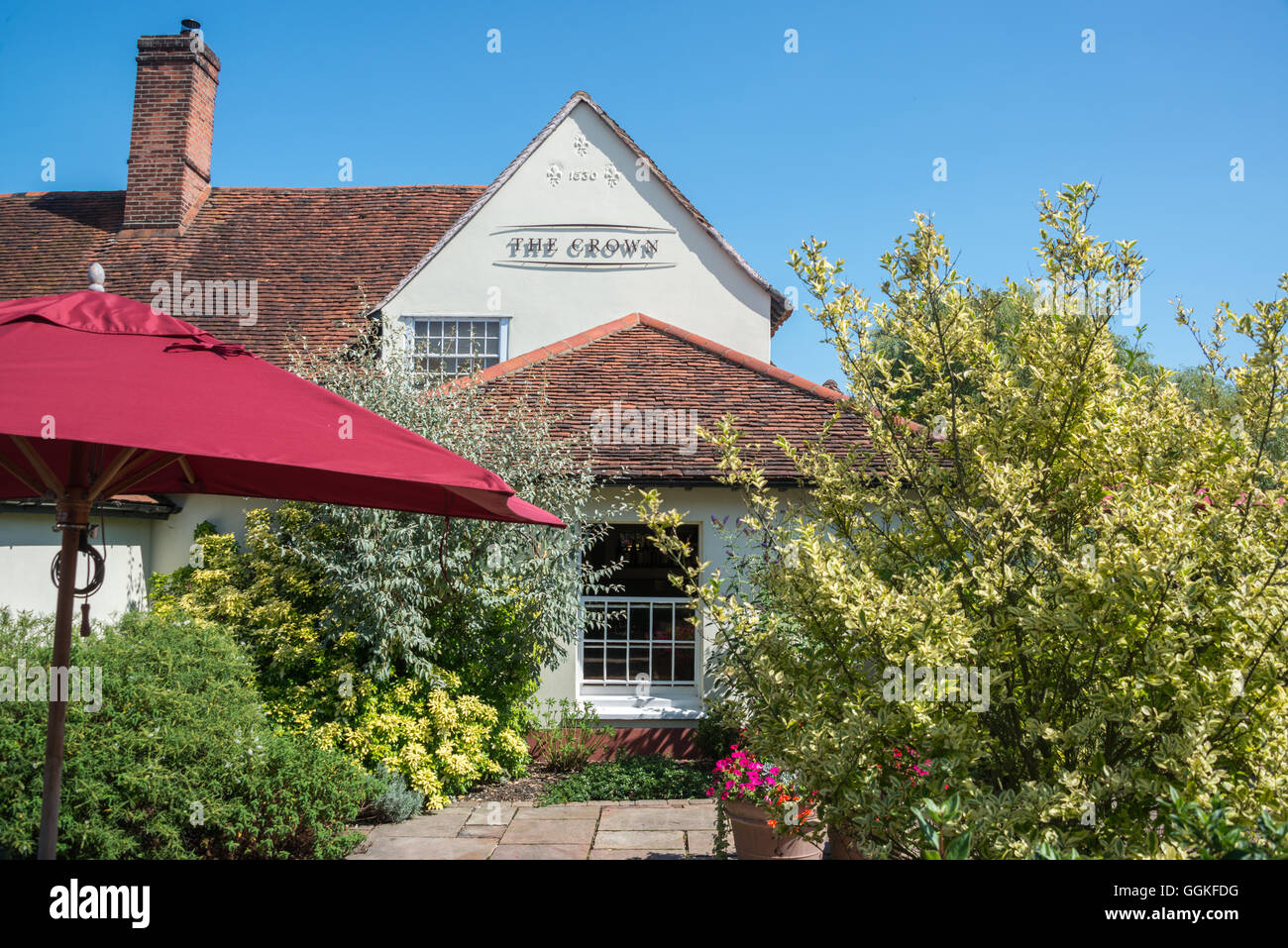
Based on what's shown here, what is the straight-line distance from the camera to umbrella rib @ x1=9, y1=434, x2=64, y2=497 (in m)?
3.62

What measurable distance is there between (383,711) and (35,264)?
12237mm

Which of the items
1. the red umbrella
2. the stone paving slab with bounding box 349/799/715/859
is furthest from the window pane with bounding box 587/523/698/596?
the red umbrella

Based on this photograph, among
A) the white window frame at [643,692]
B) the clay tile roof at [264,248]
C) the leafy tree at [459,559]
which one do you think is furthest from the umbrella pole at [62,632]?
the clay tile roof at [264,248]

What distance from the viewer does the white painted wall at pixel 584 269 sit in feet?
45.9

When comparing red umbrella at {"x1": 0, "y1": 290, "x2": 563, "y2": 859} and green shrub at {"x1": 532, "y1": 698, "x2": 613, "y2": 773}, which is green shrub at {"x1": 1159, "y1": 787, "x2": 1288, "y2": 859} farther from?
green shrub at {"x1": 532, "y1": 698, "x2": 613, "y2": 773}

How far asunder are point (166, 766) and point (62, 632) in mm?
2508

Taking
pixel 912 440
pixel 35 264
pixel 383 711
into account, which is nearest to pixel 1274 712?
pixel 912 440

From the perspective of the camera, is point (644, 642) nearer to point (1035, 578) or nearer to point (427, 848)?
point (427, 848)

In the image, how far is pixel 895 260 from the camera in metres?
4.11

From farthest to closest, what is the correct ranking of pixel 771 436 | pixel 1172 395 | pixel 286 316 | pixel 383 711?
pixel 286 316 < pixel 771 436 < pixel 383 711 < pixel 1172 395

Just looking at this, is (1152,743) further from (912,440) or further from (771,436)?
(771,436)

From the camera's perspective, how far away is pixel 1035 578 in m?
3.59

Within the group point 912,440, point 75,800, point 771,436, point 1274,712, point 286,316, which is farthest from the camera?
point 286,316

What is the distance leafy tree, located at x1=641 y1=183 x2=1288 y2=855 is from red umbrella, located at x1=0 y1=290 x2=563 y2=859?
4.50ft
